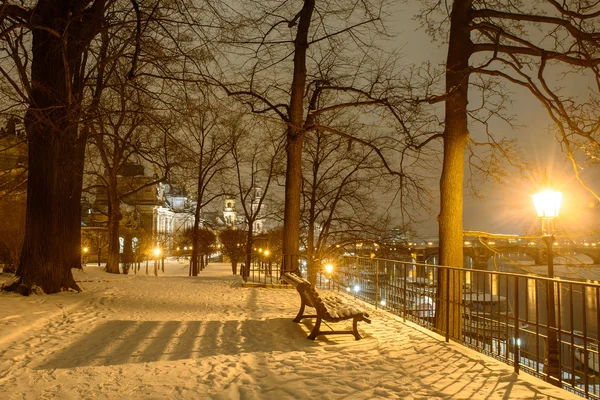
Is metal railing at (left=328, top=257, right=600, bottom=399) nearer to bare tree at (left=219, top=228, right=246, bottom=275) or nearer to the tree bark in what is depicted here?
the tree bark

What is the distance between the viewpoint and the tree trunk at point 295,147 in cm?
1534

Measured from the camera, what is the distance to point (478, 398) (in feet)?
15.8

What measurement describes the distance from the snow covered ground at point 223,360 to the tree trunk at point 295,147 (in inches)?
210

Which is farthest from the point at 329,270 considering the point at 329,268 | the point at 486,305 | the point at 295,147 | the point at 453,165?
the point at 486,305

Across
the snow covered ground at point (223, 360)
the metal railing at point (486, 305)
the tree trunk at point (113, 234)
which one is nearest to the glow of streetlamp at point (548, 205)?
the metal railing at point (486, 305)

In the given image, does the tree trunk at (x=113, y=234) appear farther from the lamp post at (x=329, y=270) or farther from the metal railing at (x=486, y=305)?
the metal railing at (x=486, y=305)

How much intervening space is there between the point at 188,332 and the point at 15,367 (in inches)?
105

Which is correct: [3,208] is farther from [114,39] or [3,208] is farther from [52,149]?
[114,39]

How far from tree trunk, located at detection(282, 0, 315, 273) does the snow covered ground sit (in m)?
5.33

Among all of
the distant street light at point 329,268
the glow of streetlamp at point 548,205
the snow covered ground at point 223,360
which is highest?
the glow of streetlamp at point 548,205

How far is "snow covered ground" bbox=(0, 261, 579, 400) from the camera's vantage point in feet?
16.3

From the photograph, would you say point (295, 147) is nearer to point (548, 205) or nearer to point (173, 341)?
point (548, 205)

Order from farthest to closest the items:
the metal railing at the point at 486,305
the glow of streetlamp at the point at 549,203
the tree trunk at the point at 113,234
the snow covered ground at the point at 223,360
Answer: the tree trunk at the point at 113,234 < the glow of streetlamp at the point at 549,203 < the metal railing at the point at 486,305 < the snow covered ground at the point at 223,360

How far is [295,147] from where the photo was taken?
15.5m
